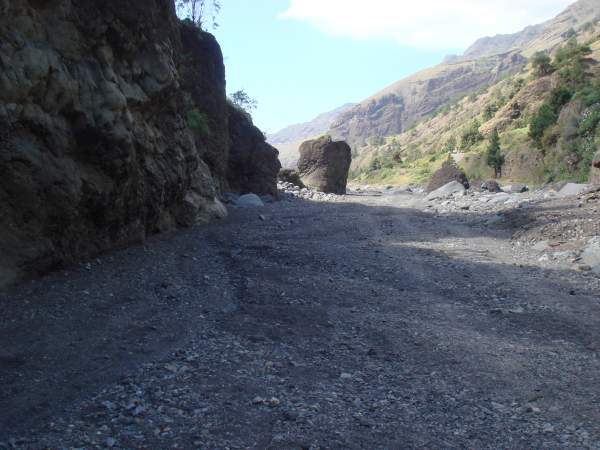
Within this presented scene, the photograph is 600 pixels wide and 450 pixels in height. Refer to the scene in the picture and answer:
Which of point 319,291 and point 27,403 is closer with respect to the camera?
point 27,403

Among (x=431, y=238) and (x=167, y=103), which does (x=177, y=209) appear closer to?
(x=167, y=103)

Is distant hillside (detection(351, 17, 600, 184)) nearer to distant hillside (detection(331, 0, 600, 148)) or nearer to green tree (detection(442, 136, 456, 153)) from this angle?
green tree (detection(442, 136, 456, 153))

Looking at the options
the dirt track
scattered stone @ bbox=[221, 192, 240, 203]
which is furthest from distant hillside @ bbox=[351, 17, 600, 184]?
the dirt track

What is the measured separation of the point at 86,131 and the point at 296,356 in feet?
14.4

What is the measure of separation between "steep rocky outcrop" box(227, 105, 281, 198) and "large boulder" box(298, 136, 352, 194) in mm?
8482

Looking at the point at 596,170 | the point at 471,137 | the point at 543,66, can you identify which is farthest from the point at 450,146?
the point at 596,170

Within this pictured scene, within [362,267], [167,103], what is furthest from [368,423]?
[167,103]

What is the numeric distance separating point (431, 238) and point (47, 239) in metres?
→ 7.70

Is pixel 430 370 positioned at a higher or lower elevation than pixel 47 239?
lower

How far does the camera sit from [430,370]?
15.6ft

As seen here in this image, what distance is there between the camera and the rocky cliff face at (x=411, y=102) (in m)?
156

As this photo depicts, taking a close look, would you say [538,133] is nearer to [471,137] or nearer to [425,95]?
[471,137]

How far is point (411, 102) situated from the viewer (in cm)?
17050

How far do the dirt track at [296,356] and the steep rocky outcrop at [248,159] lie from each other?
12838 millimetres
